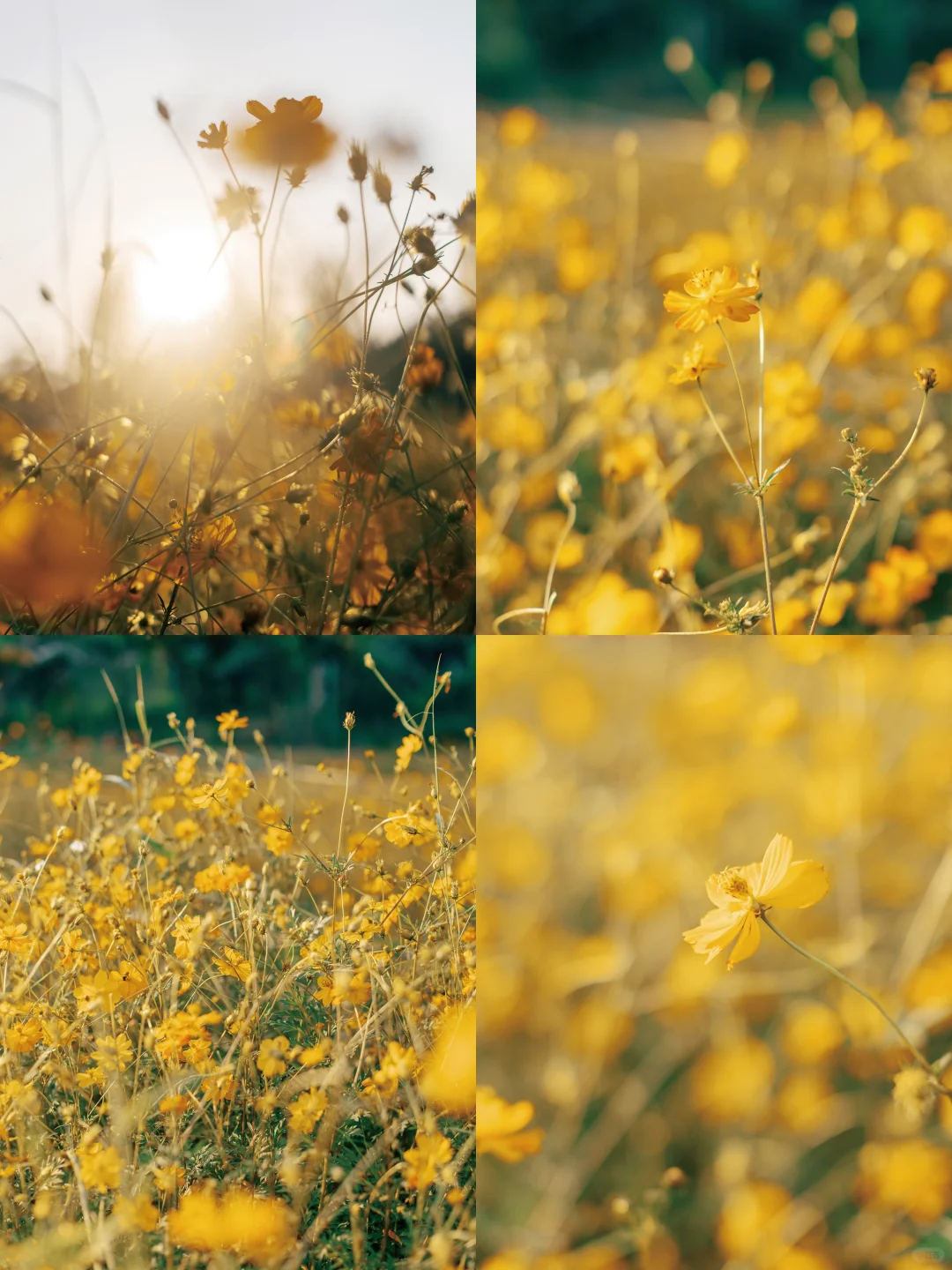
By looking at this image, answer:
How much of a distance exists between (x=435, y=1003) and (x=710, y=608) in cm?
45

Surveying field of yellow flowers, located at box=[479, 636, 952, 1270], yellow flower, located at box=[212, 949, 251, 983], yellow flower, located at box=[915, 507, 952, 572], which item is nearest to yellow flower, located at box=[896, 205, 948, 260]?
yellow flower, located at box=[915, 507, 952, 572]

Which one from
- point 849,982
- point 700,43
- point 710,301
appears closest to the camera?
point 849,982

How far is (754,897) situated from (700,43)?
0.84 meters

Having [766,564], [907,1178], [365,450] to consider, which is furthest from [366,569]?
[907,1178]

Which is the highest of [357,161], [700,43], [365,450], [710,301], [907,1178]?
[700,43]

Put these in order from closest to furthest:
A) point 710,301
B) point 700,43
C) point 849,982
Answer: point 849,982 < point 710,301 < point 700,43

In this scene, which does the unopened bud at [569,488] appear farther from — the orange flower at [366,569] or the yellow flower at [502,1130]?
the yellow flower at [502,1130]

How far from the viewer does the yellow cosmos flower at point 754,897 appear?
2.60 feet

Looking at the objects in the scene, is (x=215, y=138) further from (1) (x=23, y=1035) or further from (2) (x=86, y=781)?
(1) (x=23, y=1035)

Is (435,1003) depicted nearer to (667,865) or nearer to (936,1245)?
(667,865)

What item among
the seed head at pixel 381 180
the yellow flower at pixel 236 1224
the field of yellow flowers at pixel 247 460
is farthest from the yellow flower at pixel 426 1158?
the seed head at pixel 381 180

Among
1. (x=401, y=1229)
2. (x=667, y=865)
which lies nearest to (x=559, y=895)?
(x=667, y=865)

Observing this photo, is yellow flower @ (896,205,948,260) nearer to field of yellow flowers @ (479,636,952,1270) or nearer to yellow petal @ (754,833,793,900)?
field of yellow flowers @ (479,636,952,1270)

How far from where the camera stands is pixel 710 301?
0.77 metres
